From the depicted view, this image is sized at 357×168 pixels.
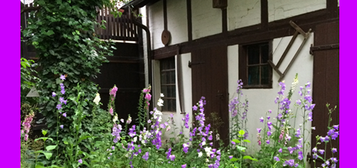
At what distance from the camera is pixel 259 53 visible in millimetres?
4184

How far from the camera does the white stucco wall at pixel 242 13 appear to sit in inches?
162

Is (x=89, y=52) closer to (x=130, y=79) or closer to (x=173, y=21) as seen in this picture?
(x=173, y=21)

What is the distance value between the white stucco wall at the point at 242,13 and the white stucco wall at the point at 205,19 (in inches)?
10.6

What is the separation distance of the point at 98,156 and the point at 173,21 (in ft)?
12.8

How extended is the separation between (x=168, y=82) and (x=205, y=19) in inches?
79.2

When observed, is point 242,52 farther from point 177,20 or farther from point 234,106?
point 177,20

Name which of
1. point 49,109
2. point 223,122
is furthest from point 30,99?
point 223,122

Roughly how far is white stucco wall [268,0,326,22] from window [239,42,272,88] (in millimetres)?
→ 435

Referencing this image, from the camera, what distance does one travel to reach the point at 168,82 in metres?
6.50

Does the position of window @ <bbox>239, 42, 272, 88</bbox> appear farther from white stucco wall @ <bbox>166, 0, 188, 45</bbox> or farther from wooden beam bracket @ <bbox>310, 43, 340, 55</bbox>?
white stucco wall @ <bbox>166, 0, 188, 45</bbox>

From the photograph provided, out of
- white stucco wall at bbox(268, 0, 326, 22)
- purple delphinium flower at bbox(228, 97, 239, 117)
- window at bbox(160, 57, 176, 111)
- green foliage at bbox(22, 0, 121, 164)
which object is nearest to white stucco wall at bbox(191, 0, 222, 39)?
white stucco wall at bbox(268, 0, 326, 22)

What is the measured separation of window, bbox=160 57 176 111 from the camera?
6289mm

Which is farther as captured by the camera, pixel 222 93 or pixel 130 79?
pixel 130 79

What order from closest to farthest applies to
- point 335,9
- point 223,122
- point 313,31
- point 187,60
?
point 335,9 < point 313,31 < point 223,122 < point 187,60
